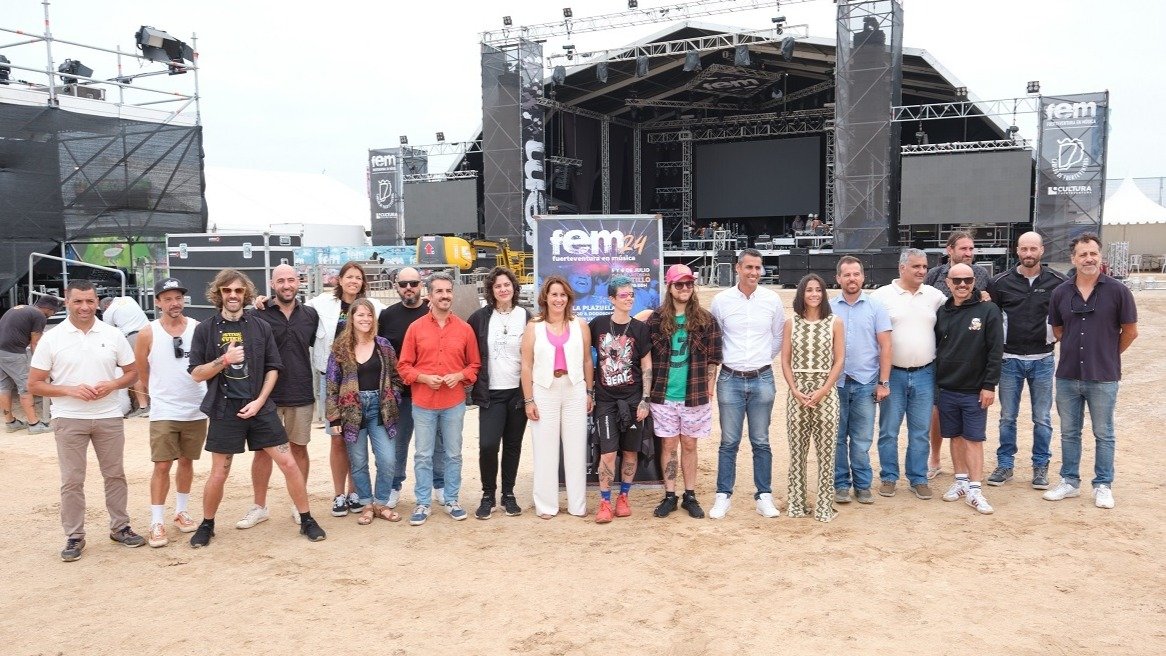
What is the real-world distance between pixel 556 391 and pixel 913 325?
235cm

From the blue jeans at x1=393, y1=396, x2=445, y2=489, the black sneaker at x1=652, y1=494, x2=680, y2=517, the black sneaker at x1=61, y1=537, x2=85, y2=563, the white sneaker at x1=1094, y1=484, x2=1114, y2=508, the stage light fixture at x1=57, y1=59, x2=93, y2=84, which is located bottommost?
the black sneaker at x1=61, y1=537, x2=85, y2=563

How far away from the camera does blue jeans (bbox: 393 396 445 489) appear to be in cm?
501

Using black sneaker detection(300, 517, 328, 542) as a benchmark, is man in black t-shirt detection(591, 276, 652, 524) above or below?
above

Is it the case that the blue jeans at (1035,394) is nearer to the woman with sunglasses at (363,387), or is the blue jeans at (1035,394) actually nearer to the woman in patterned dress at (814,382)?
the woman in patterned dress at (814,382)

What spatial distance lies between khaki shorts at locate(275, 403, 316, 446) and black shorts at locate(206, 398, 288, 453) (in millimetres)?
213

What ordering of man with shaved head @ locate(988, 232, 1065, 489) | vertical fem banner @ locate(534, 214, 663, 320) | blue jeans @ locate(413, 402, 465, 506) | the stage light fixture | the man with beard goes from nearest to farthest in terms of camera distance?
blue jeans @ locate(413, 402, 465, 506) → the man with beard → man with shaved head @ locate(988, 232, 1065, 489) → vertical fem banner @ locate(534, 214, 663, 320) → the stage light fixture

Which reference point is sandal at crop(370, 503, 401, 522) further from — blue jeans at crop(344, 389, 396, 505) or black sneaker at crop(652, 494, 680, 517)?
black sneaker at crop(652, 494, 680, 517)

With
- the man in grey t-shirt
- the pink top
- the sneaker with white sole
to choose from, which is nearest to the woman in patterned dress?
the pink top

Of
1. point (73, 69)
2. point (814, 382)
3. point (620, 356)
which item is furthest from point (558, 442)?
point (73, 69)

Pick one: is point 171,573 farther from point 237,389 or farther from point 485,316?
point 485,316

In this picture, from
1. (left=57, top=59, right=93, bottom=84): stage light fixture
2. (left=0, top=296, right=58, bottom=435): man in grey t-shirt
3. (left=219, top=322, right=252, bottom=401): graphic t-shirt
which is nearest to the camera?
(left=219, top=322, right=252, bottom=401): graphic t-shirt

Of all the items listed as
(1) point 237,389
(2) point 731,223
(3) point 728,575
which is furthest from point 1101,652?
(2) point 731,223

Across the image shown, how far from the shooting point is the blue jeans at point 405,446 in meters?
5.01

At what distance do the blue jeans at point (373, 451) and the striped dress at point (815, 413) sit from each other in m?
2.51
